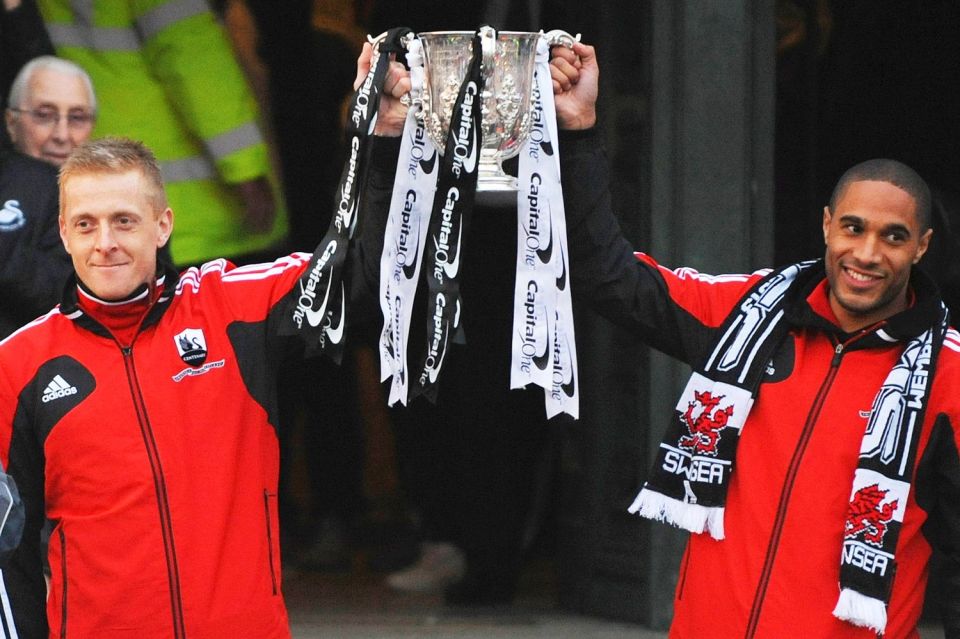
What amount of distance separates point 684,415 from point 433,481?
3.17m

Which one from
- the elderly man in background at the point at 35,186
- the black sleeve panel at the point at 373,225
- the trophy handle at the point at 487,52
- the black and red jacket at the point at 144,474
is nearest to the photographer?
the trophy handle at the point at 487,52

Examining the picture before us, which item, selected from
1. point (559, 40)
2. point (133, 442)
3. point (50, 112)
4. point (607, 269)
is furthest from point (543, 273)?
point (50, 112)

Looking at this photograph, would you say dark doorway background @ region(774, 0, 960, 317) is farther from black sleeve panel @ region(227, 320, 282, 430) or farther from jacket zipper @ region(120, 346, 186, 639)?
jacket zipper @ region(120, 346, 186, 639)

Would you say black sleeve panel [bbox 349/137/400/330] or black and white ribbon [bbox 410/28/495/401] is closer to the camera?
black and white ribbon [bbox 410/28/495/401]

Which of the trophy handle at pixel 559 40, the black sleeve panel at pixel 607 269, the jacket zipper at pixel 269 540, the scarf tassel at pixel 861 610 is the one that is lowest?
the scarf tassel at pixel 861 610

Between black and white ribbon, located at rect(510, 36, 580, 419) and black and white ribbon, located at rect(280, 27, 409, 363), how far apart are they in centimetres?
33

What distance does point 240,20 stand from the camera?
21.7 feet

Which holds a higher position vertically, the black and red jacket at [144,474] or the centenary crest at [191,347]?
the centenary crest at [191,347]

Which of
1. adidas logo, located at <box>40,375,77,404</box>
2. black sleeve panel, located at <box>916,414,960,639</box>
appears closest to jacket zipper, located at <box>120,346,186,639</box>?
adidas logo, located at <box>40,375,77,404</box>

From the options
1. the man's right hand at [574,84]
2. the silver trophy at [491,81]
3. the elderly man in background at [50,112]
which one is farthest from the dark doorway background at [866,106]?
the silver trophy at [491,81]

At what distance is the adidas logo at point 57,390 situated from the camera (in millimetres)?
3572

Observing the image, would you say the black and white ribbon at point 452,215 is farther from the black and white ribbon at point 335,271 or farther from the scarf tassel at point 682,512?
the scarf tassel at point 682,512

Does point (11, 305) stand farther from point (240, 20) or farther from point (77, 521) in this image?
point (240, 20)

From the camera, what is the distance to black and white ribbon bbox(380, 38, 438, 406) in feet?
11.8
